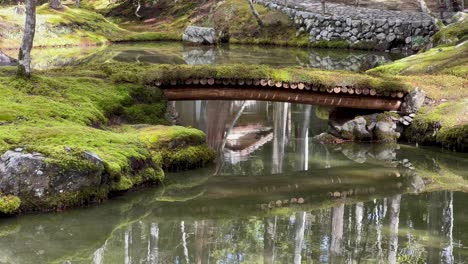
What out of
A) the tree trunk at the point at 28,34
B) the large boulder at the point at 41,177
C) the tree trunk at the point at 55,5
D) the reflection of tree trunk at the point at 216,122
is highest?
the tree trunk at the point at 28,34

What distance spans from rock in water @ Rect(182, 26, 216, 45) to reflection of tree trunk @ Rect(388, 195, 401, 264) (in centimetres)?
4514

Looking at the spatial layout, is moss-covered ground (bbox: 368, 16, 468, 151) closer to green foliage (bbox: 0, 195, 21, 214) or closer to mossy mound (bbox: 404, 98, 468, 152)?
mossy mound (bbox: 404, 98, 468, 152)

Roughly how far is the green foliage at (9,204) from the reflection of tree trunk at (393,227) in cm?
600

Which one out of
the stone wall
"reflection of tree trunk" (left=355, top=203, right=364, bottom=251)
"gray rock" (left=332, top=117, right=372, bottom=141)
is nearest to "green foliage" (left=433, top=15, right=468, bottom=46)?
the stone wall

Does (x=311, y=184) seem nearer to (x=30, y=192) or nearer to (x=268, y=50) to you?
(x=30, y=192)

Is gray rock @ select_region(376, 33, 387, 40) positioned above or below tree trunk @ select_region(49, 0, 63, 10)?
below

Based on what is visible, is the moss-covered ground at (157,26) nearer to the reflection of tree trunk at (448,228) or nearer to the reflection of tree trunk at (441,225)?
the reflection of tree trunk at (441,225)

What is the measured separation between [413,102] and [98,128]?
9560 millimetres

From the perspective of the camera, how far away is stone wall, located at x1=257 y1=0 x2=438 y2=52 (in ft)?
154

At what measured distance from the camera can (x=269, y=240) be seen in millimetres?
10328

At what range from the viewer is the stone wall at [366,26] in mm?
47000

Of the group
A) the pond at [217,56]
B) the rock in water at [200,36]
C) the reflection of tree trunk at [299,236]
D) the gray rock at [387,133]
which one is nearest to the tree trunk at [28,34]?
the reflection of tree trunk at [299,236]

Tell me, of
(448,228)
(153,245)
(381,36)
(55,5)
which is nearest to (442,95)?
(448,228)

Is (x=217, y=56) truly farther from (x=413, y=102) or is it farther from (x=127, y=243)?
(x=127, y=243)
